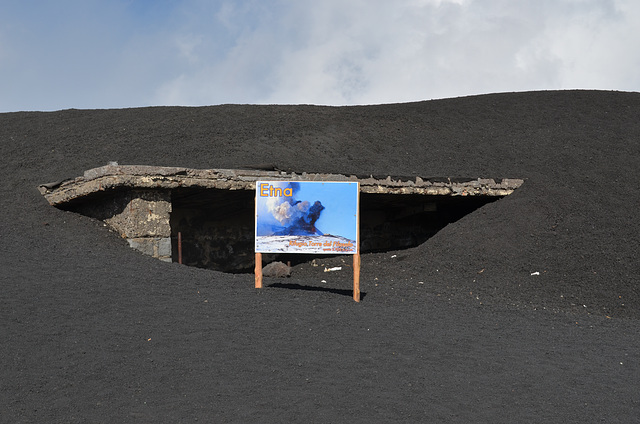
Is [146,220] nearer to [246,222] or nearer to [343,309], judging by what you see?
[246,222]

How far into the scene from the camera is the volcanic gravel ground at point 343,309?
555 centimetres

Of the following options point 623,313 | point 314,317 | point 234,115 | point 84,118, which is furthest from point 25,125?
point 623,313

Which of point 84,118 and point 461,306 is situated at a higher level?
point 84,118

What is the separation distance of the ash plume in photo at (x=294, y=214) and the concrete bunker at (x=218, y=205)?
3.03 metres

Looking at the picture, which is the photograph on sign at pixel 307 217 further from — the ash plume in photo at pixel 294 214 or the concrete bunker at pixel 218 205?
the concrete bunker at pixel 218 205

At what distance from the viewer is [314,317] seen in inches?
307

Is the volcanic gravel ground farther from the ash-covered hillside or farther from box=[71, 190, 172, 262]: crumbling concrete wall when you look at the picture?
box=[71, 190, 172, 262]: crumbling concrete wall

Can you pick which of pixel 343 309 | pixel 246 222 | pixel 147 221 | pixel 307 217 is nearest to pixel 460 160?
pixel 246 222

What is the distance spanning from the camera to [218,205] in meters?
14.4

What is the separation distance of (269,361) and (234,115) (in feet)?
54.6

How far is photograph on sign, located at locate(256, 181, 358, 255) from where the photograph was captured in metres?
9.25

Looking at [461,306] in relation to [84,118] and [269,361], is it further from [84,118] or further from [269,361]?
Answer: [84,118]

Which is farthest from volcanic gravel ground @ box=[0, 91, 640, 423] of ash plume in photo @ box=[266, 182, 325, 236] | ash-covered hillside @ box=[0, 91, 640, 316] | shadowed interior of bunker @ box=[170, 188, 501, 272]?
shadowed interior of bunker @ box=[170, 188, 501, 272]

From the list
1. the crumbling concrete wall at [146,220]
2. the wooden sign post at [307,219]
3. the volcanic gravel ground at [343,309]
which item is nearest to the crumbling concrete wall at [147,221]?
the crumbling concrete wall at [146,220]
